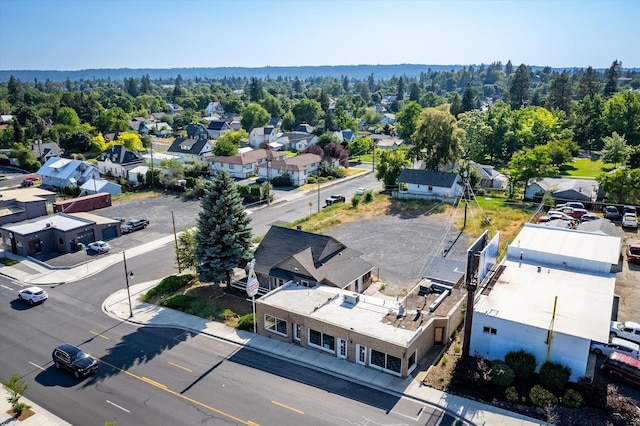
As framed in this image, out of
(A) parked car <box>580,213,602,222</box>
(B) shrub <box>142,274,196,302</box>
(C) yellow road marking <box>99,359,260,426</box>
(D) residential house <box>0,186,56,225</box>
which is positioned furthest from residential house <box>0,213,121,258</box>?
(A) parked car <box>580,213,602,222</box>

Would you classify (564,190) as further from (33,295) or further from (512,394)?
(33,295)

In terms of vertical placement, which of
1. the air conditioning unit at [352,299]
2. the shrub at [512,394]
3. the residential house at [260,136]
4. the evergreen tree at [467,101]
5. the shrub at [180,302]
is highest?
the evergreen tree at [467,101]

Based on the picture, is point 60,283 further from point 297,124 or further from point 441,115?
point 297,124

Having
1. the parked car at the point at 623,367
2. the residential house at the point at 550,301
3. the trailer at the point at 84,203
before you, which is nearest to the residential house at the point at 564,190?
the residential house at the point at 550,301

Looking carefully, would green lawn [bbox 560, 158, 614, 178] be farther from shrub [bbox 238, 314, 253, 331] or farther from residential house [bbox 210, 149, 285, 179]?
shrub [bbox 238, 314, 253, 331]

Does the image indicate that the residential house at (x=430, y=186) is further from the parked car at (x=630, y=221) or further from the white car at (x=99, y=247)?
the white car at (x=99, y=247)

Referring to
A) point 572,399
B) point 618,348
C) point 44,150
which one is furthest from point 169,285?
point 44,150
